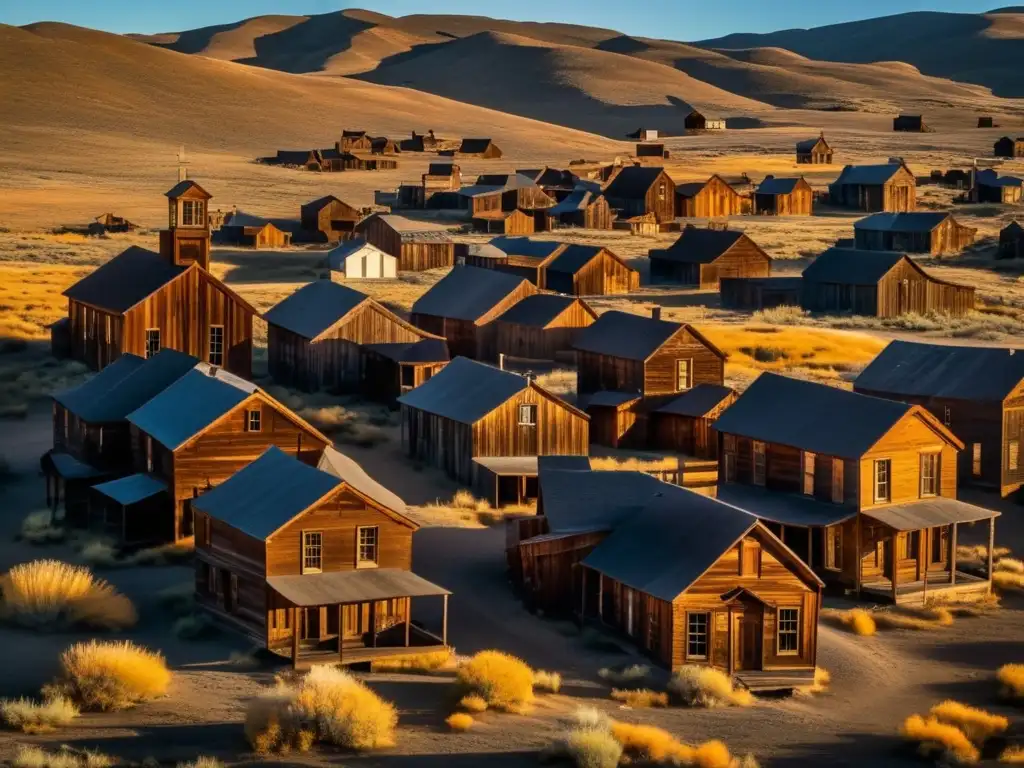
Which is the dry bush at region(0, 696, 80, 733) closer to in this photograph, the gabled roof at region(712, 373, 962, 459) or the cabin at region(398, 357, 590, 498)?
the gabled roof at region(712, 373, 962, 459)

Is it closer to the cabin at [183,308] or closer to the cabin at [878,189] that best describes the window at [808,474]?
the cabin at [183,308]

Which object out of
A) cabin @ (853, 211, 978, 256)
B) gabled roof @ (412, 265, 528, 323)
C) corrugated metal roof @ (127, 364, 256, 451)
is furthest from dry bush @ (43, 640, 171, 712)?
cabin @ (853, 211, 978, 256)

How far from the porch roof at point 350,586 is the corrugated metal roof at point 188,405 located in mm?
7507

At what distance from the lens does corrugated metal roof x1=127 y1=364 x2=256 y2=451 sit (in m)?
37.5

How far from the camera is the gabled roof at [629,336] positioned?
51.3m

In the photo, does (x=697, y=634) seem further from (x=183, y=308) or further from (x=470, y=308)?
(x=470, y=308)

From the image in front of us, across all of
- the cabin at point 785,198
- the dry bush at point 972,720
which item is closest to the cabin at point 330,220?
the cabin at point 785,198

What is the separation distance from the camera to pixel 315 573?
30828 millimetres

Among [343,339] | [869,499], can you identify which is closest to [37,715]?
[869,499]

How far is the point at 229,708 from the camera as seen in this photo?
1052 inches

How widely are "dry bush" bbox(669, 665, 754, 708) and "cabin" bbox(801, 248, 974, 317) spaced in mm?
49897

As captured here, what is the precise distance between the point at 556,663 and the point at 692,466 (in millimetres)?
Result: 16479

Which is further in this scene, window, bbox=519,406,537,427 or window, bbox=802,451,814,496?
window, bbox=519,406,537,427

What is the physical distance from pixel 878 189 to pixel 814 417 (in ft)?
268
